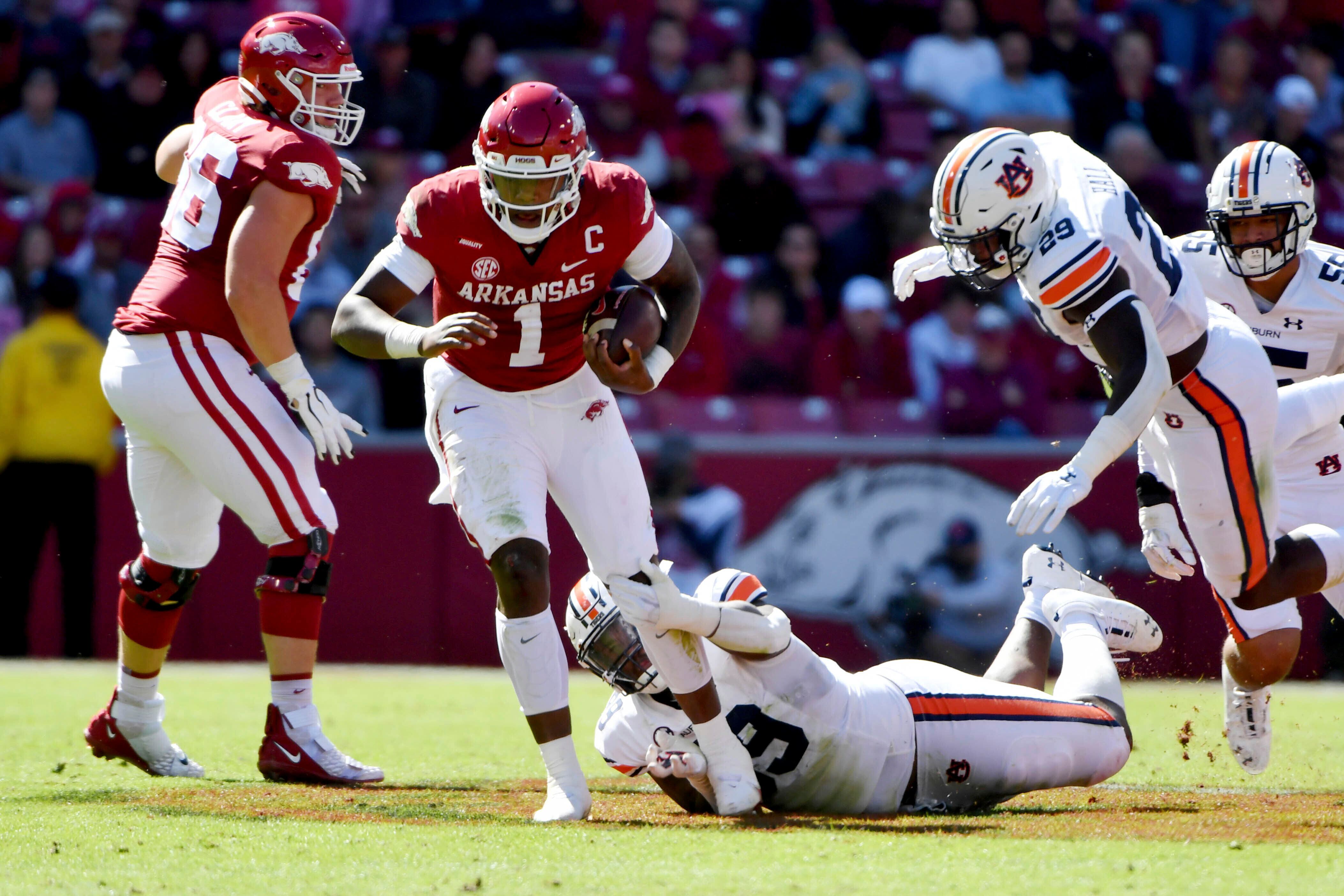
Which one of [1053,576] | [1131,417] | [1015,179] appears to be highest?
[1015,179]

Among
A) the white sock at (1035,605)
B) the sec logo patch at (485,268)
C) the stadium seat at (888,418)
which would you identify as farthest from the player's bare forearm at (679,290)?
the stadium seat at (888,418)

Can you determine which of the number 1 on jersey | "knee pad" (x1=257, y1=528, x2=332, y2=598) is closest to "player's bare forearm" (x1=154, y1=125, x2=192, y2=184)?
"knee pad" (x1=257, y1=528, x2=332, y2=598)

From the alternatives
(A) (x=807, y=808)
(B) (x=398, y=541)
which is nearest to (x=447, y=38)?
(B) (x=398, y=541)

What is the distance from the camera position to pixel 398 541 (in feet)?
27.8

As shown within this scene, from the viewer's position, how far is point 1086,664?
4.24m

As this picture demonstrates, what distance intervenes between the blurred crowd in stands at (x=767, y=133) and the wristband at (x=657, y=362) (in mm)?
4674

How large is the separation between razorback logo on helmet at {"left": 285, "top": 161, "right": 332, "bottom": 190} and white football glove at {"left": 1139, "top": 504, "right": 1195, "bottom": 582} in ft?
9.01

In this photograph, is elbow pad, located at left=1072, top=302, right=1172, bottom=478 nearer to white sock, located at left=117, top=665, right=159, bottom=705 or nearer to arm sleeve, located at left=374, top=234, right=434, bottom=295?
arm sleeve, located at left=374, top=234, right=434, bottom=295

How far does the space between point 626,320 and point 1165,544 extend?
201 centimetres

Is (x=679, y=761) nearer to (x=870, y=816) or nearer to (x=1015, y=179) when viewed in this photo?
(x=870, y=816)

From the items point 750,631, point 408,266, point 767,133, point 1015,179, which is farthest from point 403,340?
point 767,133

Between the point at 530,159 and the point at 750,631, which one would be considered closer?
the point at 750,631

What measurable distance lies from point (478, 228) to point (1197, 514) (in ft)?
7.74

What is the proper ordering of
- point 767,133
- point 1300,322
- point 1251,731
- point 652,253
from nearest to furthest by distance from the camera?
point 652,253, point 1251,731, point 1300,322, point 767,133
